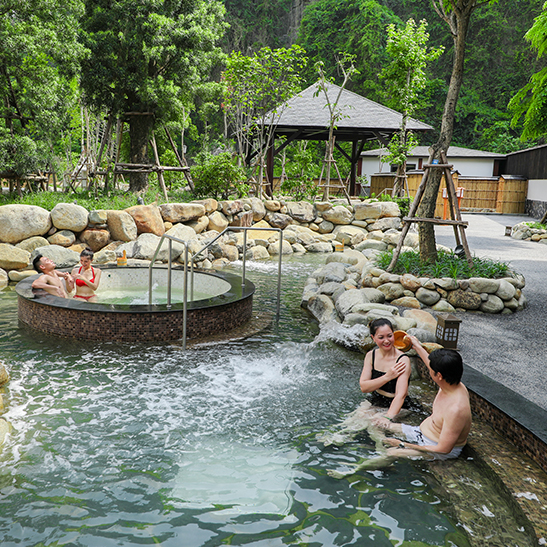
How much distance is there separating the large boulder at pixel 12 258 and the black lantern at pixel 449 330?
7390 mm

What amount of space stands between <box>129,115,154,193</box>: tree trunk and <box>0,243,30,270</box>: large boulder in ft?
18.4

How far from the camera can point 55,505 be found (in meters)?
2.83

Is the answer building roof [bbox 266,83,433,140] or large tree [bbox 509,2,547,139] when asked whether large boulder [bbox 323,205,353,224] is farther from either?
large tree [bbox 509,2,547,139]

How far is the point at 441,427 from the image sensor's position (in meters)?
3.20

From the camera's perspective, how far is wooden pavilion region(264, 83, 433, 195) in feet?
55.9

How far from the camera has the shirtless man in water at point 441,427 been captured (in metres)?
3.03

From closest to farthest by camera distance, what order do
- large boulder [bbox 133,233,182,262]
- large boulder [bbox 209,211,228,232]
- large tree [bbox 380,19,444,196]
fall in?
large boulder [bbox 133,233,182,262]
large boulder [bbox 209,211,228,232]
large tree [bbox 380,19,444,196]

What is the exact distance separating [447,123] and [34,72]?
9.42 m

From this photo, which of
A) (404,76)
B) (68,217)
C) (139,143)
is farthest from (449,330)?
(404,76)

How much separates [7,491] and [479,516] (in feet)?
9.03

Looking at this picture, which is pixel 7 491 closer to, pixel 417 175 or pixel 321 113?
pixel 321 113

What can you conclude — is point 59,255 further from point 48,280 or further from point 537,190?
point 537,190

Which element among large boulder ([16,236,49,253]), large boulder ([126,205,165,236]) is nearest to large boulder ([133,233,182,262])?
large boulder ([126,205,165,236])

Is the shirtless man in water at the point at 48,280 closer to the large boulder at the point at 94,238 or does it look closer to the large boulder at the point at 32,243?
the large boulder at the point at 32,243
